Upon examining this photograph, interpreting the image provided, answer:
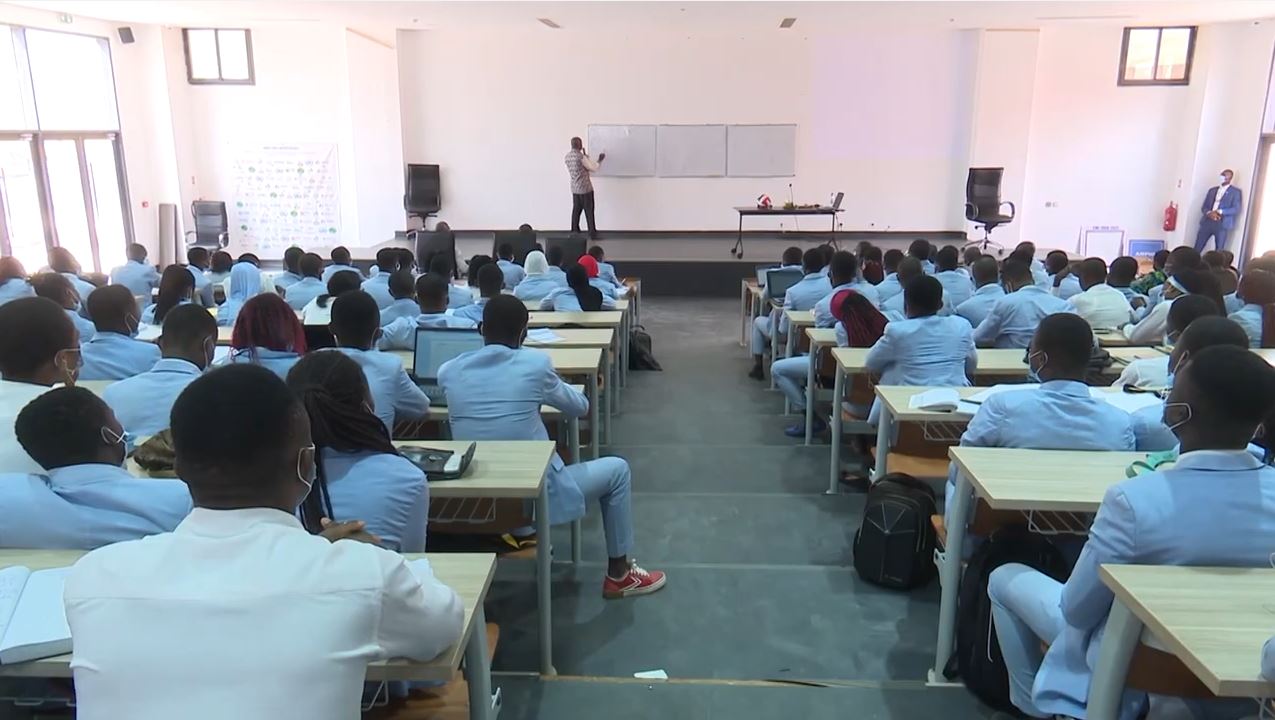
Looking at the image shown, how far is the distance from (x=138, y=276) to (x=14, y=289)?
2.12 meters

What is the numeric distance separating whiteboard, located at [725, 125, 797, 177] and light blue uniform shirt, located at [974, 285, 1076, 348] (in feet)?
25.8

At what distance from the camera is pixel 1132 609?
63.6 inches

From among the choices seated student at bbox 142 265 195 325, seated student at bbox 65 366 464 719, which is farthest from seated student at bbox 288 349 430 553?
seated student at bbox 142 265 195 325

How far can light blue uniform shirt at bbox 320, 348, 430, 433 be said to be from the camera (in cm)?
307

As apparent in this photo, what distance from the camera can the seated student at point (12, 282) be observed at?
17.1ft

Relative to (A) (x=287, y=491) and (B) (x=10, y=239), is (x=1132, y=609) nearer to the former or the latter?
(A) (x=287, y=491)

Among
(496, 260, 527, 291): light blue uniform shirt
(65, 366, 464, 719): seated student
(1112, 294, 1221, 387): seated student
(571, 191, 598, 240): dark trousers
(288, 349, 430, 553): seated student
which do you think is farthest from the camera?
(571, 191, 598, 240): dark trousers

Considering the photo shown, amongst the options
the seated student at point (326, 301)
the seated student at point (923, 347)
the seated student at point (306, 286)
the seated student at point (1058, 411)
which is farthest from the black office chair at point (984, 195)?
the seated student at point (1058, 411)

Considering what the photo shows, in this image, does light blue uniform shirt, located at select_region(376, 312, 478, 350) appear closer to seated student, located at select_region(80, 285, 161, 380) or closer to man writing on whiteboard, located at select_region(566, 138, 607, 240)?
seated student, located at select_region(80, 285, 161, 380)

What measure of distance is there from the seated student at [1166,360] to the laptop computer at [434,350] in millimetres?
2706

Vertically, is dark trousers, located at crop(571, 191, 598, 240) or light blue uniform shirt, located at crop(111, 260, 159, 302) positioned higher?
dark trousers, located at crop(571, 191, 598, 240)

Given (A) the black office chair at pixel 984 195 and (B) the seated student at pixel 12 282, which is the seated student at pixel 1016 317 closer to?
(B) the seated student at pixel 12 282

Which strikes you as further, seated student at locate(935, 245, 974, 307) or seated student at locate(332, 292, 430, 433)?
seated student at locate(935, 245, 974, 307)

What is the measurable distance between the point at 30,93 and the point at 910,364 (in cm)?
1050
